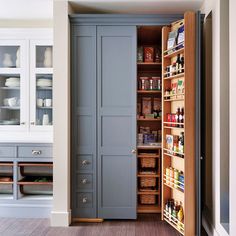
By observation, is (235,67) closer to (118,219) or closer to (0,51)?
(118,219)

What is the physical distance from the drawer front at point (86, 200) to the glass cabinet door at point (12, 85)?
1.26 m

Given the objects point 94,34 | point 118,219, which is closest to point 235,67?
point 94,34

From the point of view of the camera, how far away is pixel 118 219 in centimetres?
349

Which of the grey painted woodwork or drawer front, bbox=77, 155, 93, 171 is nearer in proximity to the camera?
drawer front, bbox=77, 155, 93, 171

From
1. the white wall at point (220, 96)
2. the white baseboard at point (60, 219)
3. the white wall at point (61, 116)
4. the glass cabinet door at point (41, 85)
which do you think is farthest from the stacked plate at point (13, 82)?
the white wall at point (220, 96)

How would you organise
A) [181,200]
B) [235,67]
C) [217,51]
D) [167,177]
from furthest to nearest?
[167,177] < [181,200] < [217,51] < [235,67]

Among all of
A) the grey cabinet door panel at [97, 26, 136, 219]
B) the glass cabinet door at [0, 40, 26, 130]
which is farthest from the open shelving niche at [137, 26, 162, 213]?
the glass cabinet door at [0, 40, 26, 130]

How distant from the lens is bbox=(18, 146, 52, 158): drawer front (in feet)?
11.6

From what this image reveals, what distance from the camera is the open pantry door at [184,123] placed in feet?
9.28

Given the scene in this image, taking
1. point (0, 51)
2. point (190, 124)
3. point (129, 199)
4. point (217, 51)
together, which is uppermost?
point (0, 51)

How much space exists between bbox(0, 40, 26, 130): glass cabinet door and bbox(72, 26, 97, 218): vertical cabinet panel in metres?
0.85

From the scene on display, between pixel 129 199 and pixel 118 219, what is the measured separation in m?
0.30

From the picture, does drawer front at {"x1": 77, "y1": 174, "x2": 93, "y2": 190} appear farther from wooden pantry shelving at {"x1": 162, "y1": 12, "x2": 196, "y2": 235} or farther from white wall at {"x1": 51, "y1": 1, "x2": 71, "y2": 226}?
wooden pantry shelving at {"x1": 162, "y1": 12, "x2": 196, "y2": 235}

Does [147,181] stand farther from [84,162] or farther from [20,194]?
[20,194]
